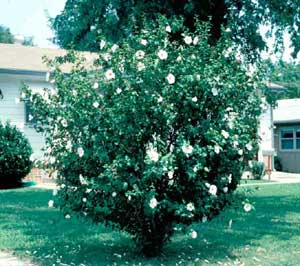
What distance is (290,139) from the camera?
34.0 meters

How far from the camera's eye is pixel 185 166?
7.12 meters

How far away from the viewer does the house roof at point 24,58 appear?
2153 cm

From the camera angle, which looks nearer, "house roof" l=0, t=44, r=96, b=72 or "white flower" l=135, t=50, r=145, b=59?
"white flower" l=135, t=50, r=145, b=59

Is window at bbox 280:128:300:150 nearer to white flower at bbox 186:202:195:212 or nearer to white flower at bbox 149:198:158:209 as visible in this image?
white flower at bbox 186:202:195:212

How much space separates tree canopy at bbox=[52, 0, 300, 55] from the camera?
1331cm

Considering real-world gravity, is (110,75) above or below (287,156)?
above

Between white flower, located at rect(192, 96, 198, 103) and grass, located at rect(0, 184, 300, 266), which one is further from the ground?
white flower, located at rect(192, 96, 198, 103)

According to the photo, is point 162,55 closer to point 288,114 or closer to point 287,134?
point 287,134

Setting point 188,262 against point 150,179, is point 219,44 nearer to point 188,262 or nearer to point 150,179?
point 150,179

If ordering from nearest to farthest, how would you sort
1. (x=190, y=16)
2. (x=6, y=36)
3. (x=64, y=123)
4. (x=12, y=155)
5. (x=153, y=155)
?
(x=153, y=155)
(x=64, y=123)
(x=190, y=16)
(x=12, y=155)
(x=6, y=36)

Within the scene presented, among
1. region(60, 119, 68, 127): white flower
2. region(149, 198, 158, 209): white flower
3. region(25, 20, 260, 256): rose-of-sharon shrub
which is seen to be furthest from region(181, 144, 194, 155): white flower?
region(60, 119, 68, 127): white flower

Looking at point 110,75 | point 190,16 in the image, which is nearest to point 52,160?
point 110,75

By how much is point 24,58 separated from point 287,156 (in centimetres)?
1684

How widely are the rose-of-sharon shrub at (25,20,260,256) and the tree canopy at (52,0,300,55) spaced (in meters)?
5.26
